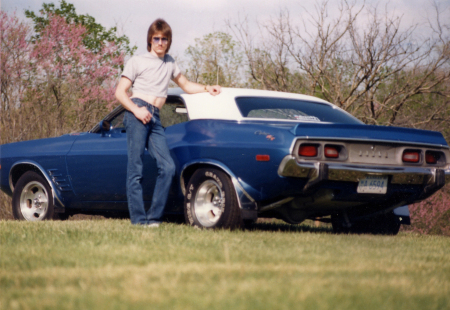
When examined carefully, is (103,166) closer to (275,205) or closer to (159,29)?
(159,29)

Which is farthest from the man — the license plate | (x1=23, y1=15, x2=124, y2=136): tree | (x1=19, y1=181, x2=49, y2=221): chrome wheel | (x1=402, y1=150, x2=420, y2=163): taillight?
(x1=23, y1=15, x2=124, y2=136): tree

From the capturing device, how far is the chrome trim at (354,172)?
500 centimetres

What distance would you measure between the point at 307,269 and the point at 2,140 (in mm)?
9038

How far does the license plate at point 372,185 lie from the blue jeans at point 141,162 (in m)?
1.69

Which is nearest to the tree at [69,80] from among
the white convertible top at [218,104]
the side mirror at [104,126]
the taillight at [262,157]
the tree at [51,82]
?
the tree at [51,82]

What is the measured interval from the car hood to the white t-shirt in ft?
5.12

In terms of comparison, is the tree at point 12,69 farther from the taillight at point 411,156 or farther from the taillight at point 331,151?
the taillight at point 411,156

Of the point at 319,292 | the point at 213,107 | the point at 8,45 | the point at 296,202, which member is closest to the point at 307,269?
the point at 319,292

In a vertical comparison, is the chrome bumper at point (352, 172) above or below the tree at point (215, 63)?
below

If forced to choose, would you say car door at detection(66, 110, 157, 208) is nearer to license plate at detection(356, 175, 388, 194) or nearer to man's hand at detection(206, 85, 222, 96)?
man's hand at detection(206, 85, 222, 96)

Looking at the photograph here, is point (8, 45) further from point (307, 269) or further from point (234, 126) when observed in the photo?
point (307, 269)

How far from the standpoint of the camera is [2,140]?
11.4 metres

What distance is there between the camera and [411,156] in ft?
18.1

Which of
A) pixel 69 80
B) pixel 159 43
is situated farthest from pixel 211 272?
pixel 69 80
